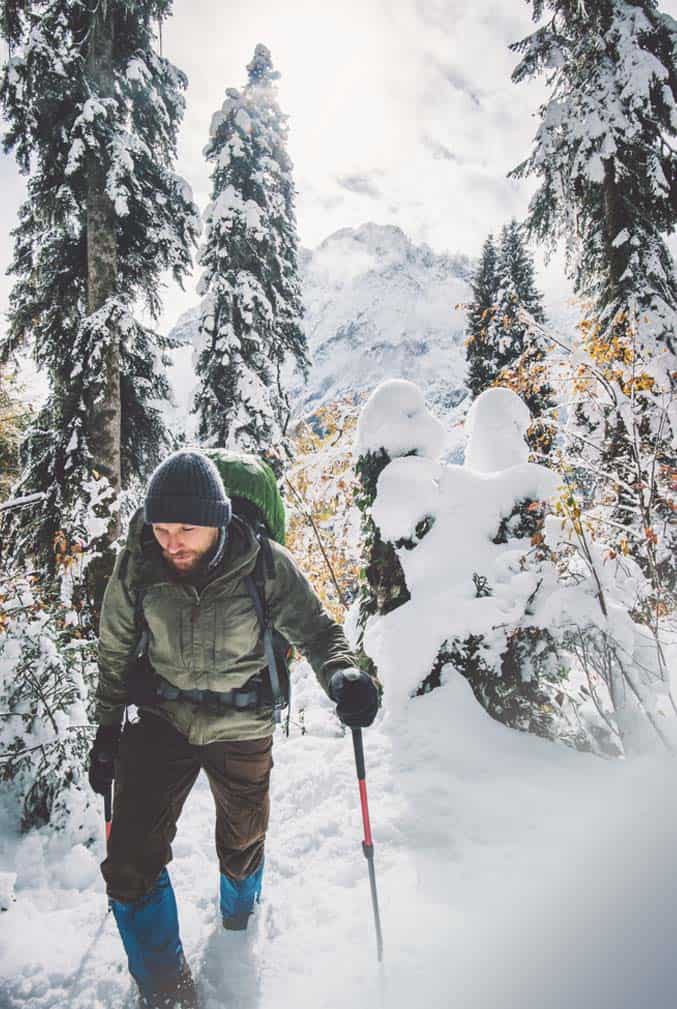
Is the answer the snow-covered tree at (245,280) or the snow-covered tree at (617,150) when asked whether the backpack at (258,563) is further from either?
the snow-covered tree at (245,280)

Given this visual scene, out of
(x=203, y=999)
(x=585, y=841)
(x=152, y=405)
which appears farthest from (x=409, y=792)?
(x=152, y=405)

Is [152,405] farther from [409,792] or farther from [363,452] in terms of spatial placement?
[409,792]

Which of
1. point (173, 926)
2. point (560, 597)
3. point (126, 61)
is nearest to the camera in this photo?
point (173, 926)

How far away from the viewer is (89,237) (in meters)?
7.43

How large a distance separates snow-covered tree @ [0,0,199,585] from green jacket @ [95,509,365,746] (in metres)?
4.96

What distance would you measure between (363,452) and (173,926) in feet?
14.3

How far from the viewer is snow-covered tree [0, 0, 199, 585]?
7.24 m

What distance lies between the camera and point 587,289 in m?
10.2

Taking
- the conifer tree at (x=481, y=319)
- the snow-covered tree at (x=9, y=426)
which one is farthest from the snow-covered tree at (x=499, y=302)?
the snow-covered tree at (x=9, y=426)

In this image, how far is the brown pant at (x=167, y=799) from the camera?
207 centimetres

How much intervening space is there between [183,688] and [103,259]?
7417 millimetres

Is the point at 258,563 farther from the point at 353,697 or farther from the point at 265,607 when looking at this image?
the point at 353,697

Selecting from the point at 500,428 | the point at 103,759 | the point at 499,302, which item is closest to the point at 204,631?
the point at 103,759

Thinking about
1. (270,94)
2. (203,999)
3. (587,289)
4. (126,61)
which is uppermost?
(270,94)
